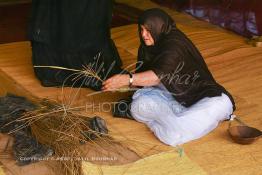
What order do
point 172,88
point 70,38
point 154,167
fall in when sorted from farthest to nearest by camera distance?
point 70,38
point 172,88
point 154,167

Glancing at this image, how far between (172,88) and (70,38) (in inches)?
38.3

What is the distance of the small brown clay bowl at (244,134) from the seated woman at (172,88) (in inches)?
4.9

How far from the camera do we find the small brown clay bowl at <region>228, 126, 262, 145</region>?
267 centimetres

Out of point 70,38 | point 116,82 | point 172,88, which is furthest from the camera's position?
point 70,38

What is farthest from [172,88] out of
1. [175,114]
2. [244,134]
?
[244,134]

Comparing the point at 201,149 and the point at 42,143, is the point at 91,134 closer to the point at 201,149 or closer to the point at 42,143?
the point at 42,143

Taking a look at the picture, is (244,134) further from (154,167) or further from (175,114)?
(154,167)

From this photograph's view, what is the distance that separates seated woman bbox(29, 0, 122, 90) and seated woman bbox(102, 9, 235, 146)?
2.05ft

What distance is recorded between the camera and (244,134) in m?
2.72

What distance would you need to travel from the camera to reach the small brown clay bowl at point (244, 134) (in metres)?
2.67

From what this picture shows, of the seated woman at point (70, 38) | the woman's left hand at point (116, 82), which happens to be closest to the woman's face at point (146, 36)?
the woman's left hand at point (116, 82)

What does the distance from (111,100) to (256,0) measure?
1.99m

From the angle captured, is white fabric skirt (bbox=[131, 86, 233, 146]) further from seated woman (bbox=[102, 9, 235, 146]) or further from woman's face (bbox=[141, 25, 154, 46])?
woman's face (bbox=[141, 25, 154, 46])

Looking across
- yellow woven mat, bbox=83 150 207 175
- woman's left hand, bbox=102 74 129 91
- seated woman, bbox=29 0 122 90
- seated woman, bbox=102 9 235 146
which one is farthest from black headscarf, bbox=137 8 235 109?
seated woman, bbox=29 0 122 90
